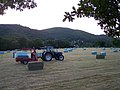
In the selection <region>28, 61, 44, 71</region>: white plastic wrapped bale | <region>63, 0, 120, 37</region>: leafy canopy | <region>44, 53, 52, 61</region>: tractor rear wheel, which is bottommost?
<region>28, 61, 44, 71</region>: white plastic wrapped bale

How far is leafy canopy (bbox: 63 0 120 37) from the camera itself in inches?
163

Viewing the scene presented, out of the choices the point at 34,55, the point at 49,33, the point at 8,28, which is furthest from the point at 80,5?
the point at 49,33

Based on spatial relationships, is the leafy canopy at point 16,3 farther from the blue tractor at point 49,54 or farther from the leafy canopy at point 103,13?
the blue tractor at point 49,54

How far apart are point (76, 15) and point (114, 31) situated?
28.1 inches

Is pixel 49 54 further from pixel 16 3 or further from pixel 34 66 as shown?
pixel 16 3

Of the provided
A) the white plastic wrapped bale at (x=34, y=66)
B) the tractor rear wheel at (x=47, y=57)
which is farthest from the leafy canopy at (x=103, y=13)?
the tractor rear wheel at (x=47, y=57)

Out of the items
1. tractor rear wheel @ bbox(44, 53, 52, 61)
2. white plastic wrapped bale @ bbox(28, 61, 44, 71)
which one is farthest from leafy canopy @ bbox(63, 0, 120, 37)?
tractor rear wheel @ bbox(44, 53, 52, 61)

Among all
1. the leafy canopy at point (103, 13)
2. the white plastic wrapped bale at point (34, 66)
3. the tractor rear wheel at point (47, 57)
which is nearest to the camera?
the leafy canopy at point (103, 13)

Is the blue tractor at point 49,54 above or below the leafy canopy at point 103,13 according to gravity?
below

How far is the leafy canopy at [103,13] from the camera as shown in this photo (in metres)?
4.14

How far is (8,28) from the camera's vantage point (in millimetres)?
143125

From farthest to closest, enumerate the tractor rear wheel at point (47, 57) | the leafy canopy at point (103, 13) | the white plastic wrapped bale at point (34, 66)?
the tractor rear wheel at point (47, 57) < the white plastic wrapped bale at point (34, 66) < the leafy canopy at point (103, 13)

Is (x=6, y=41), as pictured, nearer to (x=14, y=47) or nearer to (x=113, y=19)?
(x=14, y=47)

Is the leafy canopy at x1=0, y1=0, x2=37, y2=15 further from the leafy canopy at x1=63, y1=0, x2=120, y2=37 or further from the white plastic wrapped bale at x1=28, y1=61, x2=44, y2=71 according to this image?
the white plastic wrapped bale at x1=28, y1=61, x2=44, y2=71
